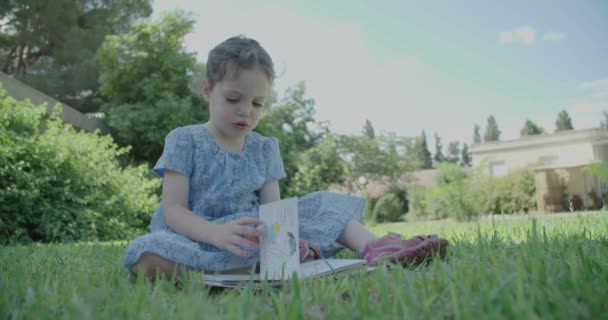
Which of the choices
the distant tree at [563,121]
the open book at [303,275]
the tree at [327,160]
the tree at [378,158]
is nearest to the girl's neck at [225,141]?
the open book at [303,275]

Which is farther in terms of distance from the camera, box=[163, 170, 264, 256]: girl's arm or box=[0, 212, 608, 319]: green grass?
box=[163, 170, 264, 256]: girl's arm

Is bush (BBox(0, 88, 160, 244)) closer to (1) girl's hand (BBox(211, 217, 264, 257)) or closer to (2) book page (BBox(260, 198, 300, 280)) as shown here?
(1) girl's hand (BBox(211, 217, 264, 257))

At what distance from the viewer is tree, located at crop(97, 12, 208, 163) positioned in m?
10.4

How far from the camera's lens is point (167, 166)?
6.04ft

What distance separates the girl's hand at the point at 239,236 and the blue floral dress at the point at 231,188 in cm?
21

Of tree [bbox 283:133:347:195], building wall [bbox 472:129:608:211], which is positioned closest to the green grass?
building wall [bbox 472:129:608:211]

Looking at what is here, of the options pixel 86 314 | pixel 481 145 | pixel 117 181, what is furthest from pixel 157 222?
pixel 481 145

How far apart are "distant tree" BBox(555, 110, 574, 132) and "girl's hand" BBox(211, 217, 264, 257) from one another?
5329 centimetres

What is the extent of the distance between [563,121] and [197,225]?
54269mm

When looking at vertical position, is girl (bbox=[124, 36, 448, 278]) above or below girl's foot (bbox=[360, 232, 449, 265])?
above

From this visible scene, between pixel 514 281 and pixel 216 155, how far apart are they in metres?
1.30

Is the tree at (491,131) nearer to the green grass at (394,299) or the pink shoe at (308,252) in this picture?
the pink shoe at (308,252)

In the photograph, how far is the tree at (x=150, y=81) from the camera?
1037cm

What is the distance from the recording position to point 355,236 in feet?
6.63
